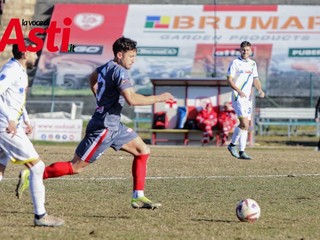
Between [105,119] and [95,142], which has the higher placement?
[105,119]

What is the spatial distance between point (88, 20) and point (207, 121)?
791 inches

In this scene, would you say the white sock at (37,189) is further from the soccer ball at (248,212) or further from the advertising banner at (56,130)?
the advertising banner at (56,130)

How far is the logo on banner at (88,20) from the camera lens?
150 feet

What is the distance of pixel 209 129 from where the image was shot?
27484mm

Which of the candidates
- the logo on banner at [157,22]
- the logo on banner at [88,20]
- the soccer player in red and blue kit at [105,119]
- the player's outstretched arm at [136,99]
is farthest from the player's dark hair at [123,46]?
the logo on banner at [88,20]

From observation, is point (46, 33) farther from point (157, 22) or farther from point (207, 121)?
point (207, 121)

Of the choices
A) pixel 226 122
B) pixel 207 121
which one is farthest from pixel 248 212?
pixel 207 121

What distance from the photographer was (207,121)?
90.1 feet

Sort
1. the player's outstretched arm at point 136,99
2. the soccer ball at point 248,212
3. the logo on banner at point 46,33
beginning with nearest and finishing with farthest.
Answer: the soccer ball at point 248,212 → the player's outstretched arm at point 136,99 → the logo on banner at point 46,33

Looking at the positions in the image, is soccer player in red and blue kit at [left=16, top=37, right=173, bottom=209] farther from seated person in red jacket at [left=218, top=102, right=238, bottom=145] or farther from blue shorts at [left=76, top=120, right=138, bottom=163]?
seated person in red jacket at [left=218, top=102, right=238, bottom=145]

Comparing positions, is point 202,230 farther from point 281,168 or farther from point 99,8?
point 99,8

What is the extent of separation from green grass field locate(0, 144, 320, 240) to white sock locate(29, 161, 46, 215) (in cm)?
21

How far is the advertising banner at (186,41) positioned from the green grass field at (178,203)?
2458 centimetres

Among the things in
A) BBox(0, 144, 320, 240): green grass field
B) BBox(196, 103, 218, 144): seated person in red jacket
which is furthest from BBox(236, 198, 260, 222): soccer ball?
BBox(196, 103, 218, 144): seated person in red jacket
